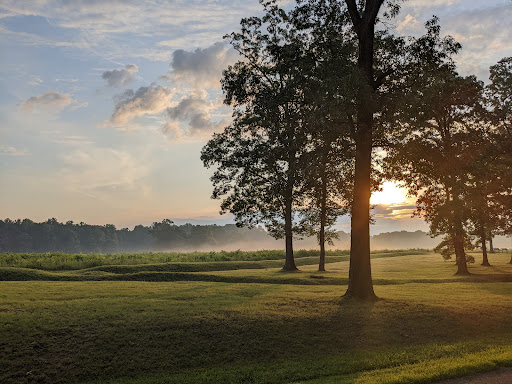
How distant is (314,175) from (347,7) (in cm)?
933

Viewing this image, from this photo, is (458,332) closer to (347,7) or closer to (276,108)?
(276,108)

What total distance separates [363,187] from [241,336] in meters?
10.1

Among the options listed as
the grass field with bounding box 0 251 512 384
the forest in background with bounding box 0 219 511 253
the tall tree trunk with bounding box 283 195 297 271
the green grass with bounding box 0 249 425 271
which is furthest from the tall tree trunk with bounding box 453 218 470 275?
the forest in background with bounding box 0 219 511 253

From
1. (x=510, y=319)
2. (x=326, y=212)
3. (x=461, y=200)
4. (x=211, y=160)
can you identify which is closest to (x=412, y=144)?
(x=510, y=319)

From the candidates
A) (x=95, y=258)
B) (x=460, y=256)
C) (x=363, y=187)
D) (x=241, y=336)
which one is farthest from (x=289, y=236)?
(x=241, y=336)

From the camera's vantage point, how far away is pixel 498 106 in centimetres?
3394

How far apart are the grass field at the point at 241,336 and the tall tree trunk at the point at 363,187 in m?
1.19

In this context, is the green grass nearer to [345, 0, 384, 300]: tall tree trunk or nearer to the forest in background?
[345, 0, 384, 300]: tall tree trunk

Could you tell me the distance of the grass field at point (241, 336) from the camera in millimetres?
11391

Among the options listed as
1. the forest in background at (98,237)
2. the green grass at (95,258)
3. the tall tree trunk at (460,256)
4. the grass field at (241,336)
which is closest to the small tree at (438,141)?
the tall tree trunk at (460,256)

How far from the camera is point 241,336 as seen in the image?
13969mm

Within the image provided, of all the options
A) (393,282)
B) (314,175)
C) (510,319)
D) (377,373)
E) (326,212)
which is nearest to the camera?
(377,373)

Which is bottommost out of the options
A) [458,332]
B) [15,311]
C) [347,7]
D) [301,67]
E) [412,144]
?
[458,332]

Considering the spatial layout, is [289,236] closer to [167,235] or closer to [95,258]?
[95,258]
